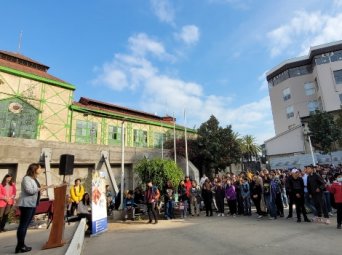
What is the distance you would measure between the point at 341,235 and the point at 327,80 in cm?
3616

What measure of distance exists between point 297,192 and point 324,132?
2010cm

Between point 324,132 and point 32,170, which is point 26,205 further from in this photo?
point 324,132

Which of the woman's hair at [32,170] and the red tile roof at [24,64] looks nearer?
the woman's hair at [32,170]

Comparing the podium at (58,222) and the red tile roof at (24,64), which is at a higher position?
the red tile roof at (24,64)

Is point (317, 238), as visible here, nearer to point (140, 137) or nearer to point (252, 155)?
point (140, 137)

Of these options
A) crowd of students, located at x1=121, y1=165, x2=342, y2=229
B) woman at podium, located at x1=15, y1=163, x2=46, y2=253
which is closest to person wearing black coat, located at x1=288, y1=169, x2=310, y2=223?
crowd of students, located at x1=121, y1=165, x2=342, y2=229

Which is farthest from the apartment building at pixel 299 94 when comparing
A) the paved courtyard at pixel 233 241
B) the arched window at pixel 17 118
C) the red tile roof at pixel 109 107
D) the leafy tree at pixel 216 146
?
the arched window at pixel 17 118

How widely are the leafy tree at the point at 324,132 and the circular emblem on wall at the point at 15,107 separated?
89.1ft

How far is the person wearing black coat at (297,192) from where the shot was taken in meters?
8.80

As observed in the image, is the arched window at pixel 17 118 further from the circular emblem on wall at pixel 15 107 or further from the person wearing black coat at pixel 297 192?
the person wearing black coat at pixel 297 192

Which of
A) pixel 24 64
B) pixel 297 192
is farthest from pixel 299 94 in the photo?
pixel 24 64

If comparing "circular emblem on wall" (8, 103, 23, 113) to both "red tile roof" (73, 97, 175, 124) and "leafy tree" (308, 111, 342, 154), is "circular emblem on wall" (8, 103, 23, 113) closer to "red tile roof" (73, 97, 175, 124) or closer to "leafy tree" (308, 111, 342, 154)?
"red tile roof" (73, 97, 175, 124)

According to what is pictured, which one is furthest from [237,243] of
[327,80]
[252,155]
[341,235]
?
[252,155]

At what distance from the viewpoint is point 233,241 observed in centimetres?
636
